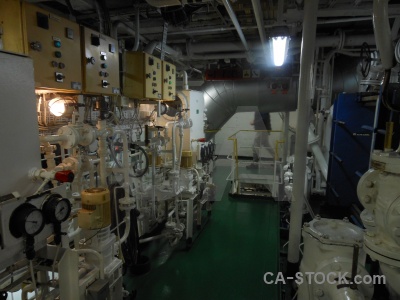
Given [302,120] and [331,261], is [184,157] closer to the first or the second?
[302,120]

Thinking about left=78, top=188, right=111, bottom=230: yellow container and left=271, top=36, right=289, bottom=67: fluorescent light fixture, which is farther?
left=271, top=36, right=289, bottom=67: fluorescent light fixture

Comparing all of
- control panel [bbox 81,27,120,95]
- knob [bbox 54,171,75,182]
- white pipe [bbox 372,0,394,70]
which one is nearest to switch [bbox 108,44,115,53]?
control panel [bbox 81,27,120,95]

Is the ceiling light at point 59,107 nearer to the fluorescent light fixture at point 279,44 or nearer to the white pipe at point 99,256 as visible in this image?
the white pipe at point 99,256

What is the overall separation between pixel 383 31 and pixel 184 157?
3.00 m

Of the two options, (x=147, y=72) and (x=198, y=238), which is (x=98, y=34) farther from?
(x=198, y=238)

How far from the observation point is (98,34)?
228cm

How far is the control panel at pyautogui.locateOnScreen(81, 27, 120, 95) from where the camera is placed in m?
2.17

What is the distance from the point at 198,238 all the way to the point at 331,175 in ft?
7.01

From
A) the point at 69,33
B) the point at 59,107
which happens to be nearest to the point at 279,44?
the point at 69,33

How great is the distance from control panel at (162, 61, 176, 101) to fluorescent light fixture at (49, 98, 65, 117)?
145 centimetres

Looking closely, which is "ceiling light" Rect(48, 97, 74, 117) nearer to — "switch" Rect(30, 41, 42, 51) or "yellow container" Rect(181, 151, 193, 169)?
"switch" Rect(30, 41, 42, 51)

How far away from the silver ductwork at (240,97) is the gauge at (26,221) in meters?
4.48

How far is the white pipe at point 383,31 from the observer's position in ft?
4.30

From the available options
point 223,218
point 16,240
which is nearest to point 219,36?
point 223,218
